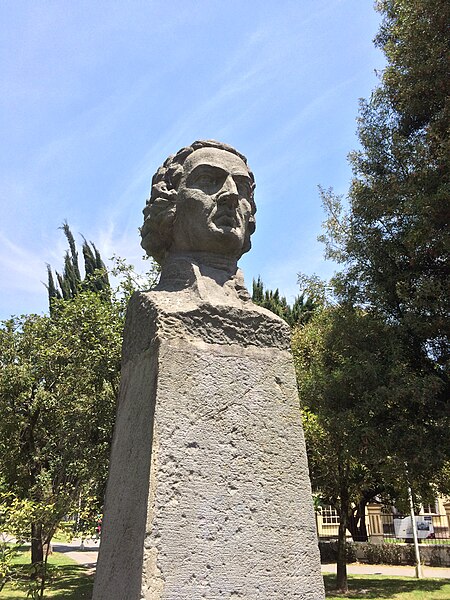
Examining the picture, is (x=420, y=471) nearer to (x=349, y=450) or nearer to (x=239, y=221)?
(x=349, y=450)

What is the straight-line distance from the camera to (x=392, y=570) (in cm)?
1802

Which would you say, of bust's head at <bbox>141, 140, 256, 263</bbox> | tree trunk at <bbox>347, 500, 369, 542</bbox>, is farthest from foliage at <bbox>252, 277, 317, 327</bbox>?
bust's head at <bbox>141, 140, 256, 263</bbox>

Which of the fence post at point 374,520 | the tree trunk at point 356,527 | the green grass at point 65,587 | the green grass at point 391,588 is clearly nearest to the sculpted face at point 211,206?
the green grass at point 65,587

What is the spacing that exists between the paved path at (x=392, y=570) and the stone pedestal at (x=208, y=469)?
51.6 ft

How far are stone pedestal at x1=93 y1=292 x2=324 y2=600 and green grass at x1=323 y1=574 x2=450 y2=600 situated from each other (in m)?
11.4

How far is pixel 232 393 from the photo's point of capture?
289 centimetres

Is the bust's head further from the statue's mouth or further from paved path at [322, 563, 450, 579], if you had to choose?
paved path at [322, 563, 450, 579]

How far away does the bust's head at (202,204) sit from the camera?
3311 mm

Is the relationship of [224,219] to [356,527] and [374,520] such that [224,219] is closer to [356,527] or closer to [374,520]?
[356,527]

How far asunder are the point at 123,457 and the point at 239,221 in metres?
1.51

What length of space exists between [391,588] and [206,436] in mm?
13551

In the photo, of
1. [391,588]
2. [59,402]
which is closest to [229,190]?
[59,402]

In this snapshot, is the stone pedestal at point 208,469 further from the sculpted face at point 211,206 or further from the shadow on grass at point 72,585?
the shadow on grass at point 72,585

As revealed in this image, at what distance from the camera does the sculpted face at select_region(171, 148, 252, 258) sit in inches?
130
